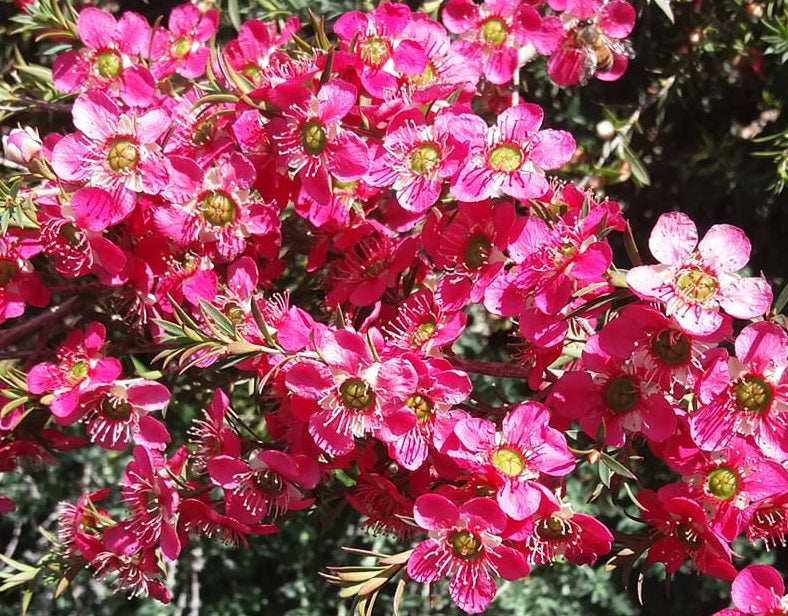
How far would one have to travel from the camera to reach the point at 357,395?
4.35 ft

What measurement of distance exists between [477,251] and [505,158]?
6.6 inches

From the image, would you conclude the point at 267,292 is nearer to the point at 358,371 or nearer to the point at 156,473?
the point at 156,473

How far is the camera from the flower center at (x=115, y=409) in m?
1.59

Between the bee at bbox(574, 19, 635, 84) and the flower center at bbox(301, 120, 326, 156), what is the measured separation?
708 mm

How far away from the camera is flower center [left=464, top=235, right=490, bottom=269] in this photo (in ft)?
4.72

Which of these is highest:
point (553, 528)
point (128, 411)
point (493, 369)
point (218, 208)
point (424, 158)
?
point (424, 158)

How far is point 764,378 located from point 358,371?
2.01 ft

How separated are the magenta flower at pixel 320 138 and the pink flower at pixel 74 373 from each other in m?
0.49

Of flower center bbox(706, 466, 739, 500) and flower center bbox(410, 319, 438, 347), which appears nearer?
flower center bbox(706, 466, 739, 500)

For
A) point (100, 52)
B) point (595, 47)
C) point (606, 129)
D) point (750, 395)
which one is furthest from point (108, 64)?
point (750, 395)

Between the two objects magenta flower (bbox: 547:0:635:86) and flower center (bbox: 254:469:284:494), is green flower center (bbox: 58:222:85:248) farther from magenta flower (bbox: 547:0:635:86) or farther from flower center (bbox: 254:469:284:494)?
magenta flower (bbox: 547:0:635:86)

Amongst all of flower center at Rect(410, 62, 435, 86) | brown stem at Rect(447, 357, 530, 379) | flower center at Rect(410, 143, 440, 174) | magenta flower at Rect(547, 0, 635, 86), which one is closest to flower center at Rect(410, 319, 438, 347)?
brown stem at Rect(447, 357, 530, 379)

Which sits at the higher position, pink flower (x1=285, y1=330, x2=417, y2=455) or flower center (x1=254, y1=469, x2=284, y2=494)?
pink flower (x1=285, y1=330, x2=417, y2=455)

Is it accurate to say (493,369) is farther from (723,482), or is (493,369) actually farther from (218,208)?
(218,208)
